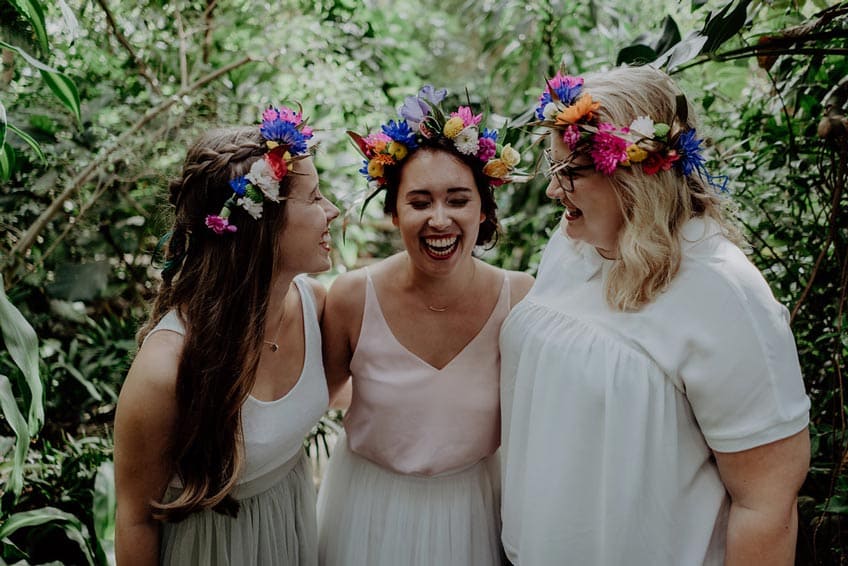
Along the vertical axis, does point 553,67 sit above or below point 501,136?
above

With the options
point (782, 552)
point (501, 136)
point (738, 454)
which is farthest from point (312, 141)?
point (782, 552)

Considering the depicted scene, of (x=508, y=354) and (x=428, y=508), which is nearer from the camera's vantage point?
(x=508, y=354)

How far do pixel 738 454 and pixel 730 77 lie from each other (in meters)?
1.95

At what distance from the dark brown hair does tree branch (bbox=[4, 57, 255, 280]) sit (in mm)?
1597

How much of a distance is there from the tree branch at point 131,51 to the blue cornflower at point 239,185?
178 centimetres

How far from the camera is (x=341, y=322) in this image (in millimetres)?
2033

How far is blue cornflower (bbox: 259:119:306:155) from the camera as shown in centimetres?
172

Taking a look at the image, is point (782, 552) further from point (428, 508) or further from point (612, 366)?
point (428, 508)

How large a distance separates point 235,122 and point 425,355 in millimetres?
1942

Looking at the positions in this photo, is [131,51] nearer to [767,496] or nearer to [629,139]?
[629,139]

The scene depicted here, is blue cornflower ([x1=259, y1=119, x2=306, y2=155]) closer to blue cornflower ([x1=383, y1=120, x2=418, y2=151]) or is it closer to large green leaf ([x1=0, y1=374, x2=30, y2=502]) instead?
blue cornflower ([x1=383, y1=120, x2=418, y2=151])

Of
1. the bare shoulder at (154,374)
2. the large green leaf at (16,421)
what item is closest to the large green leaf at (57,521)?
the large green leaf at (16,421)

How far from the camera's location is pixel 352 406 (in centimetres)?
204

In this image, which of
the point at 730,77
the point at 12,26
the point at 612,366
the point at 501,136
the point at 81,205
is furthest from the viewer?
the point at 81,205
